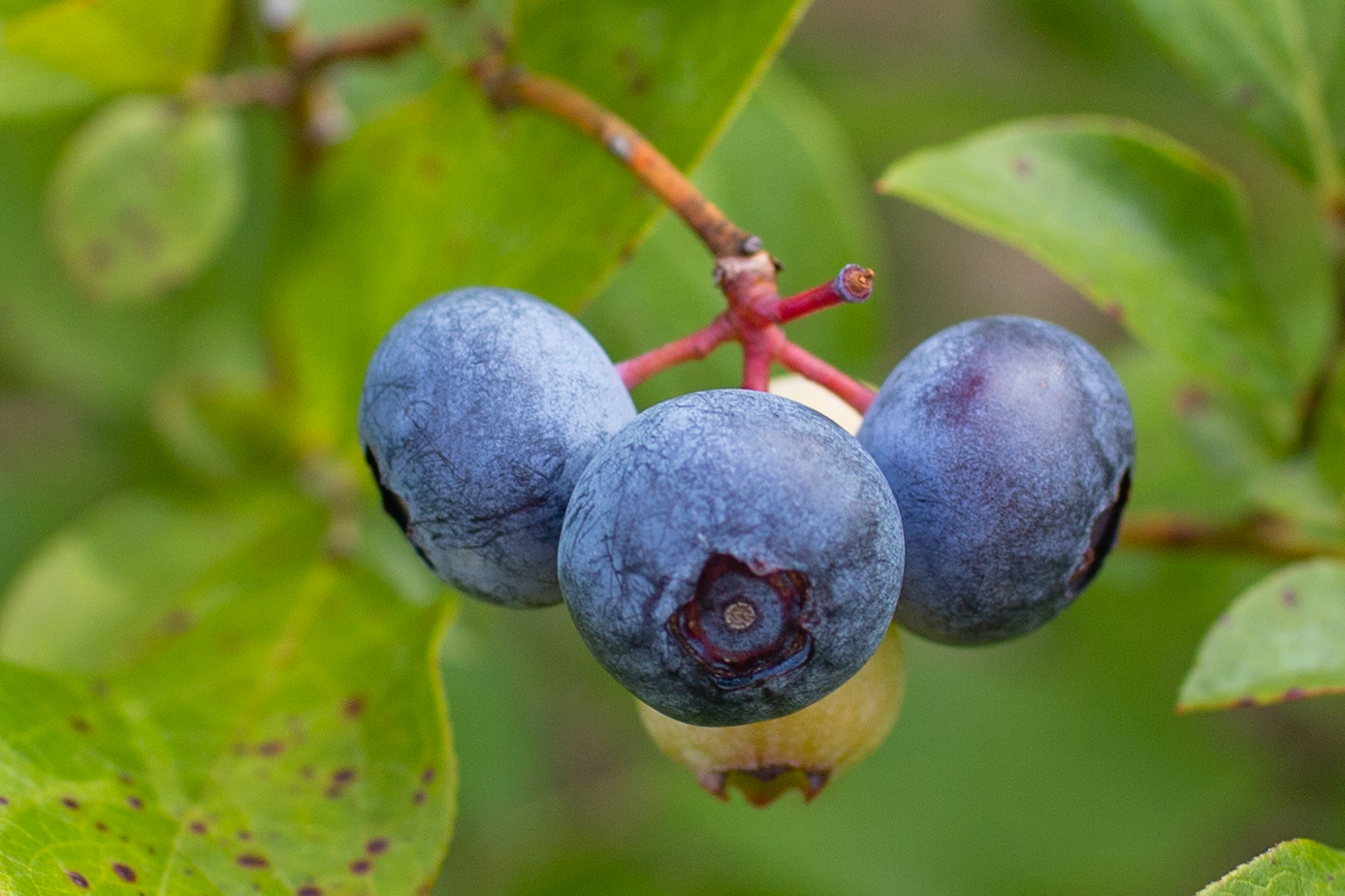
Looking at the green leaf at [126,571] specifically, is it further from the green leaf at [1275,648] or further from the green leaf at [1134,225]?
the green leaf at [1275,648]

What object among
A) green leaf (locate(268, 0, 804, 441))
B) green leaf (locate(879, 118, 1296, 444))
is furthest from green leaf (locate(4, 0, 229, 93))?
green leaf (locate(879, 118, 1296, 444))

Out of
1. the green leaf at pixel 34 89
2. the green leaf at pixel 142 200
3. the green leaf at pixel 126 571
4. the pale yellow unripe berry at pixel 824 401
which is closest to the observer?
the pale yellow unripe berry at pixel 824 401

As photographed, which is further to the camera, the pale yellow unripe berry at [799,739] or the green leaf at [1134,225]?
the green leaf at [1134,225]

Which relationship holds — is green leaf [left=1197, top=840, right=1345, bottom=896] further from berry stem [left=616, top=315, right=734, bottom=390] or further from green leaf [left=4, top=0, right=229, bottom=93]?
green leaf [left=4, top=0, right=229, bottom=93]

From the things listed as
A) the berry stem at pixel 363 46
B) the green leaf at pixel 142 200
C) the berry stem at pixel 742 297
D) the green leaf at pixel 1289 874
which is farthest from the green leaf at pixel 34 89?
the green leaf at pixel 1289 874

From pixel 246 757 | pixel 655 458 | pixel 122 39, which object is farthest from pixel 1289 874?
pixel 122 39

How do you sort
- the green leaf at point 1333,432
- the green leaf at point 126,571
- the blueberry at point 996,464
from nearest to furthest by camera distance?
1. the blueberry at point 996,464
2. the green leaf at point 1333,432
3. the green leaf at point 126,571

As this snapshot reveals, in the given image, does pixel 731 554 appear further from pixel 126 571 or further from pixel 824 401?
pixel 126 571
